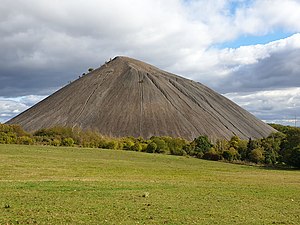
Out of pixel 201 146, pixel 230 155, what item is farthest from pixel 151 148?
pixel 230 155

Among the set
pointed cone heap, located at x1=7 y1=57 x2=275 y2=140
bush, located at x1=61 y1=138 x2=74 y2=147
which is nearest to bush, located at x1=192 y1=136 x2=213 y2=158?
bush, located at x1=61 y1=138 x2=74 y2=147

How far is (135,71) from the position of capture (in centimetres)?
19600

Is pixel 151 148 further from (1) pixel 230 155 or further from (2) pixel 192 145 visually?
(1) pixel 230 155

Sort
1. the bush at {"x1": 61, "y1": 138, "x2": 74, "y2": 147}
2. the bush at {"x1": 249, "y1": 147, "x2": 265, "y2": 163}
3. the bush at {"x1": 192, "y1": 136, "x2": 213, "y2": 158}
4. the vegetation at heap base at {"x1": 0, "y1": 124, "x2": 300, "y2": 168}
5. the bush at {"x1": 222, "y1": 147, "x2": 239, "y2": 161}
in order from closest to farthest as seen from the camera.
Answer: the vegetation at heap base at {"x1": 0, "y1": 124, "x2": 300, "y2": 168}, the bush at {"x1": 222, "y1": 147, "x2": 239, "y2": 161}, the bush at {"x1": 249, "y1": 147, "x2": 265, "y2": 163}, the bush at {"x1": 192, "y1": 136, "x2": 213, "y2": 158}, the bush at {"x1": 61, "y1": 138, "x2": 74, "y2": 147}

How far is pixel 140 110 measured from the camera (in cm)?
16625

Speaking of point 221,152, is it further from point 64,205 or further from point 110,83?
point 110,83

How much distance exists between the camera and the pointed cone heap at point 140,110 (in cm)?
15625

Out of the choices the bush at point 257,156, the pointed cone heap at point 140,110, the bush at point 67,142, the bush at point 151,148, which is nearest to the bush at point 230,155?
the bush at point 257,156

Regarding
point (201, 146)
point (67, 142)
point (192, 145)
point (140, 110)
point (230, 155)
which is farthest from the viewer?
point (140, 110)

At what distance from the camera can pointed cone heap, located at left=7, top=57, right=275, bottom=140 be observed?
513 feet

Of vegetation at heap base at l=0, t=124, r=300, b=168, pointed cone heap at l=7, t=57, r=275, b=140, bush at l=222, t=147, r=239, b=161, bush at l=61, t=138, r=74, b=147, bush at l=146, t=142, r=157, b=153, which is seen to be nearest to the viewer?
vegetation at heap base at l=0, t=124, r=300, b=168

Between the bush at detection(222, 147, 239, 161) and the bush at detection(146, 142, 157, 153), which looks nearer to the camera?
the bush at detection(222, 147, 239, 161)

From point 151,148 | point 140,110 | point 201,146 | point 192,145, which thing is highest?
Answer: point 140,110

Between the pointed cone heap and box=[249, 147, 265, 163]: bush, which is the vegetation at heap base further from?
the pointed cone heap
